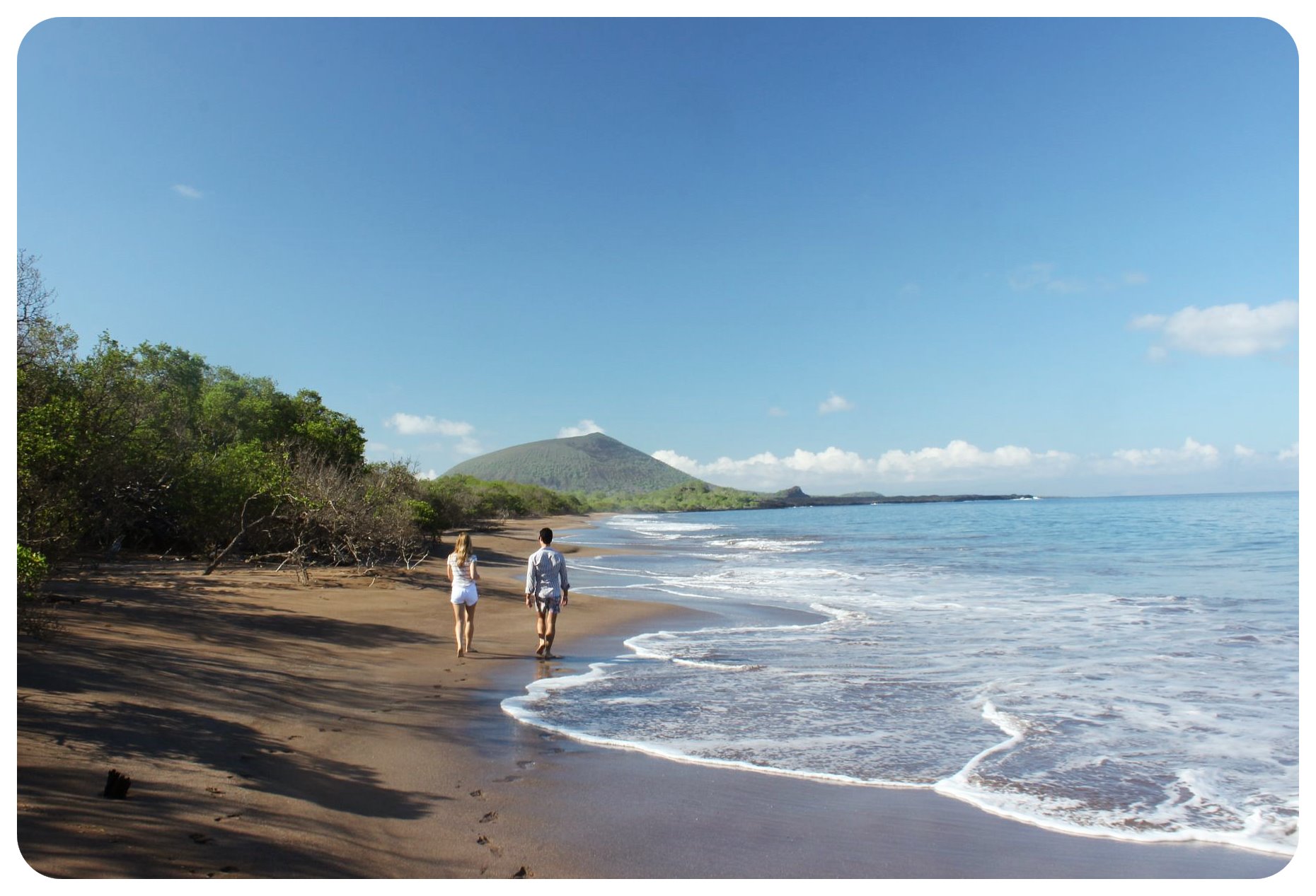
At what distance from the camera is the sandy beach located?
13.5 feet

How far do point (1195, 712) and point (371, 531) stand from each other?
17718 mm

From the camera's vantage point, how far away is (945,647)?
→ 451 inches

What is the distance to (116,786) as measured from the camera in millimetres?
4395

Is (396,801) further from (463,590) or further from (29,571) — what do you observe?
(463,590)

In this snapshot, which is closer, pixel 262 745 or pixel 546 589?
pixel 262 745

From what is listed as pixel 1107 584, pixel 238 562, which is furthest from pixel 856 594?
pixel 238 562

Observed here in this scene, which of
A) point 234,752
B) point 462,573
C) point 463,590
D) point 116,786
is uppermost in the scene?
point 462,573

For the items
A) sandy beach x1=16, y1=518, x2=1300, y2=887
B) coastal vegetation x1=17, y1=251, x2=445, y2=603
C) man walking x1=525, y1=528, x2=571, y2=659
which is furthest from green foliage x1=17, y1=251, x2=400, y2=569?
man walking x1=525, y1=528, x2=571, y2=659

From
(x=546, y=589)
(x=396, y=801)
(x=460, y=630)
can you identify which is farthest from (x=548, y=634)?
(x=396, y=801)

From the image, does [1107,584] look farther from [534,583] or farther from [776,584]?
[534,583]

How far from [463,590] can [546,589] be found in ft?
3.64

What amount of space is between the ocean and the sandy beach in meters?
0.45

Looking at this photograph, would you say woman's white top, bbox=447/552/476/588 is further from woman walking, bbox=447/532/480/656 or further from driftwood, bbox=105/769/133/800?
driftwood, bbox=105/769/133/800

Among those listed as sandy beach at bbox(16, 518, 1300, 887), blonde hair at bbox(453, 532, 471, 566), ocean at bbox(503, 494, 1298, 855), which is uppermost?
blonde hair at bbox(453, 532, 471, 566)
